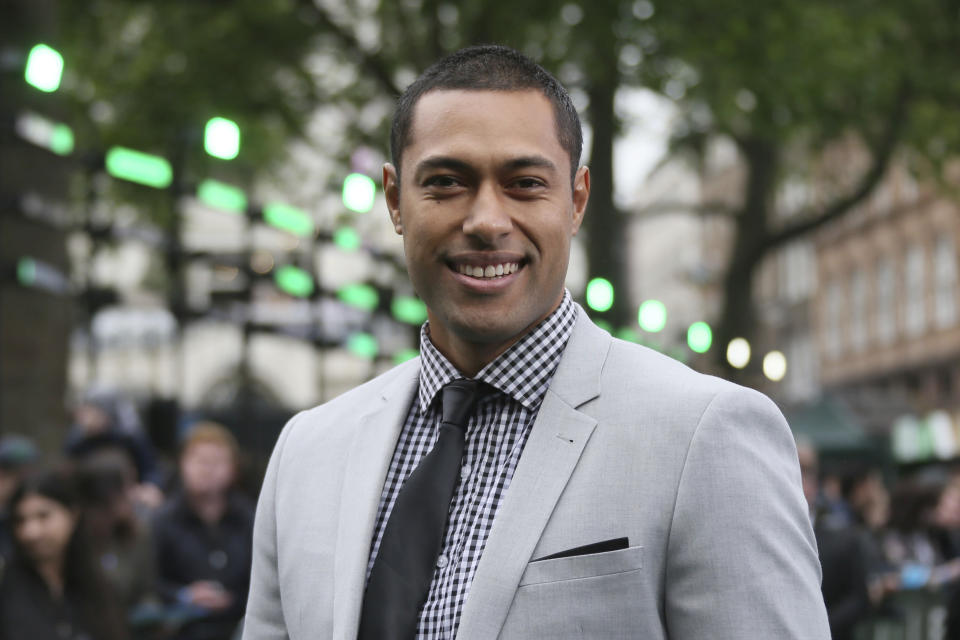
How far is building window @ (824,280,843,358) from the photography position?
171 ft

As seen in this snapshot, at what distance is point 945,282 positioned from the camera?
142ft

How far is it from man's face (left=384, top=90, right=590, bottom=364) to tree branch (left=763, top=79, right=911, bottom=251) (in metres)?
16.8

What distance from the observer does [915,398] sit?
149 feet

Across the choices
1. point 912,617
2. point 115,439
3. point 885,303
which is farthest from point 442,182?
point 885,303

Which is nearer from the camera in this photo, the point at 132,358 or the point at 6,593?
the point at 6,593

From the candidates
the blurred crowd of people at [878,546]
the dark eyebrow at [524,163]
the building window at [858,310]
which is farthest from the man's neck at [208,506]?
the building window at [858,310]

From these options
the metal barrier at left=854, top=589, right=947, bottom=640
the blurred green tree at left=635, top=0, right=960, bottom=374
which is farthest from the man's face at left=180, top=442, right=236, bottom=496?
the blurred green tree at left=635, top=0, right=960, bottom=374

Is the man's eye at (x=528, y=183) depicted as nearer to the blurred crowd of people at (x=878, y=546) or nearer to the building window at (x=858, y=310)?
the blurred crowd of people at (x=878, y=546)

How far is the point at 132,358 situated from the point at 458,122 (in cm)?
2091

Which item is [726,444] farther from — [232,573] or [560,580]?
[232,573]

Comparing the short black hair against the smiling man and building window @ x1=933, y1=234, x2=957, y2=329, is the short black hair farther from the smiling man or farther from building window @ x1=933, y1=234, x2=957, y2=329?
building window @ x1=933, y1=234, x2=957, y2=329

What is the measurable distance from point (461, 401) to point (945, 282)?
1707 inches

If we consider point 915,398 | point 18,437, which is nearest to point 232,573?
point 18,437

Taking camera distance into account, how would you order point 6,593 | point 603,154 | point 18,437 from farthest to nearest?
point 603,154
point 18,437
point 6,593
